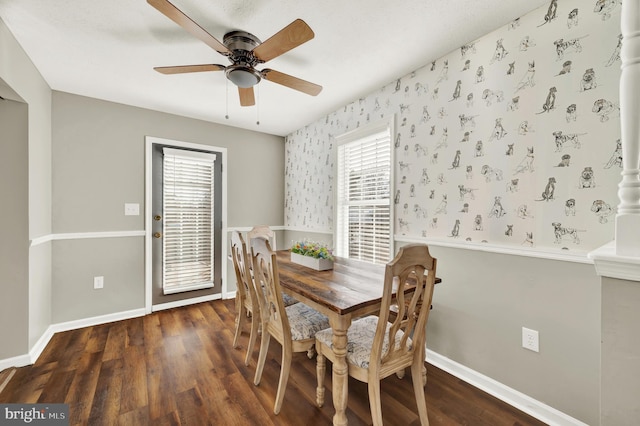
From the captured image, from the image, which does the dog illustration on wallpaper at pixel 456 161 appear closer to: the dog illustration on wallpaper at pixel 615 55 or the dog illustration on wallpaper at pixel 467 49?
the dog illustration on wallpaper at pixel 467 49

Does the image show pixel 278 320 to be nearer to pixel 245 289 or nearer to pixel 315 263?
pixel 315 263

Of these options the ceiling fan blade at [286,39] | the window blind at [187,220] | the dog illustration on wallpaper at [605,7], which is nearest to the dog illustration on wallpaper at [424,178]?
the dog illustration on wallpaper at [605,7]

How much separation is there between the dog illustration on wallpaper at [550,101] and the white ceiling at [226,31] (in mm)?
552

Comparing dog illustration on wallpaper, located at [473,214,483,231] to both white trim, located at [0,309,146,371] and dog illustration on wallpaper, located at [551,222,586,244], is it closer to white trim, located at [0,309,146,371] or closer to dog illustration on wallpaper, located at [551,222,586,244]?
dog illustration on wallpaper, located at [551,222,586,244]

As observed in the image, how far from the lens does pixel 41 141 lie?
2.46 metres

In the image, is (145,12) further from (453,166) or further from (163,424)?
(163,424)

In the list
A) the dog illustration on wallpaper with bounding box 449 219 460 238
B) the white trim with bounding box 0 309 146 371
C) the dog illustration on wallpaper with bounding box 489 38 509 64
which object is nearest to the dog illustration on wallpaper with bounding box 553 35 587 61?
the dog illustration on wallpaper with bounding box 489 38 509 64

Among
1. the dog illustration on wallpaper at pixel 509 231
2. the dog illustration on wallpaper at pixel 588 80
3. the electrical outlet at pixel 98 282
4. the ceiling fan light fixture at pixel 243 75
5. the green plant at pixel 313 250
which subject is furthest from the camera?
the electrical outlet at pixel 98 282

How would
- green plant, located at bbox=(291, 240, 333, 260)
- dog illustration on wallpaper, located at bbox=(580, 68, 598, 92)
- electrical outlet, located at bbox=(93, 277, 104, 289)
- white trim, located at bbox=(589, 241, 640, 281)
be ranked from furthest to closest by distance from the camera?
electrical outlet, located at bbox=(93, 277, 104, 289)
green plant, located at bbox=(291, 240, 333, 260)
dog illustration on wallpaper, located at bbox=(580, 68, 598, 92)
white trim, located at bbox=(589, 241, 640, 281)

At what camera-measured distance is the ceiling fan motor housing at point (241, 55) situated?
185cm

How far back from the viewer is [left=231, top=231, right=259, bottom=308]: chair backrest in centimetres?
206

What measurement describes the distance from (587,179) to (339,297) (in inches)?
61.1

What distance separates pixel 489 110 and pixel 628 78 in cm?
107

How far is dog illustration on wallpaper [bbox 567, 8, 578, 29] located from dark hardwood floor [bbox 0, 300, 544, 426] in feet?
7.77
